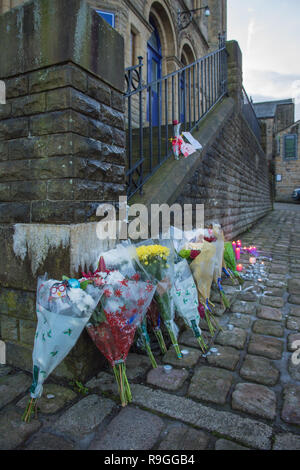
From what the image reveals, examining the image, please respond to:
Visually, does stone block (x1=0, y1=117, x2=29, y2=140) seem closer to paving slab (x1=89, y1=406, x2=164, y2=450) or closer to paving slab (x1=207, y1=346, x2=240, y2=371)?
paving slab (x1=89, y1=406, x2=164, y2=450)

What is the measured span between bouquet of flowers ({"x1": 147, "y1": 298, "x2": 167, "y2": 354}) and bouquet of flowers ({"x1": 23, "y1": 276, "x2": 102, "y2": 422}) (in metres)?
0.75

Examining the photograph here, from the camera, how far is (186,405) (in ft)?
5.70

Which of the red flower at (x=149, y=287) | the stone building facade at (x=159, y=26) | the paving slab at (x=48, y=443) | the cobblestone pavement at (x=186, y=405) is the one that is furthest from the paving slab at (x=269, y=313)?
the stone building facade at (x=159, y=26)

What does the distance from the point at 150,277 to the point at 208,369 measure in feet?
2.57

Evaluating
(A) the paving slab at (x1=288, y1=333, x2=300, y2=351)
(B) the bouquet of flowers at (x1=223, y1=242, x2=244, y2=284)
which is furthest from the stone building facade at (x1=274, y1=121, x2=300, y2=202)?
(A) the paving slab at (x1=288, y1=333, x2=300, y2=351)

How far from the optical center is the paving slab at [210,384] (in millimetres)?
1812

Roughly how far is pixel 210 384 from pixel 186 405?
27 cm

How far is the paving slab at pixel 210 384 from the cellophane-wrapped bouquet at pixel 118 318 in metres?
0.45

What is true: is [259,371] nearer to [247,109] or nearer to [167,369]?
[167,369]

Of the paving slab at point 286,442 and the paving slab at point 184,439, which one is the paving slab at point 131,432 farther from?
the paving slab at point 286,442

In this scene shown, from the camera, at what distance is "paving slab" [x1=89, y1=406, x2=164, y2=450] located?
4.72ft

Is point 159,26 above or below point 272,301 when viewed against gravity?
above

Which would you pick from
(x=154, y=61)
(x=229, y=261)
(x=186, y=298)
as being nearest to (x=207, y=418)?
(x=186, y=298)
